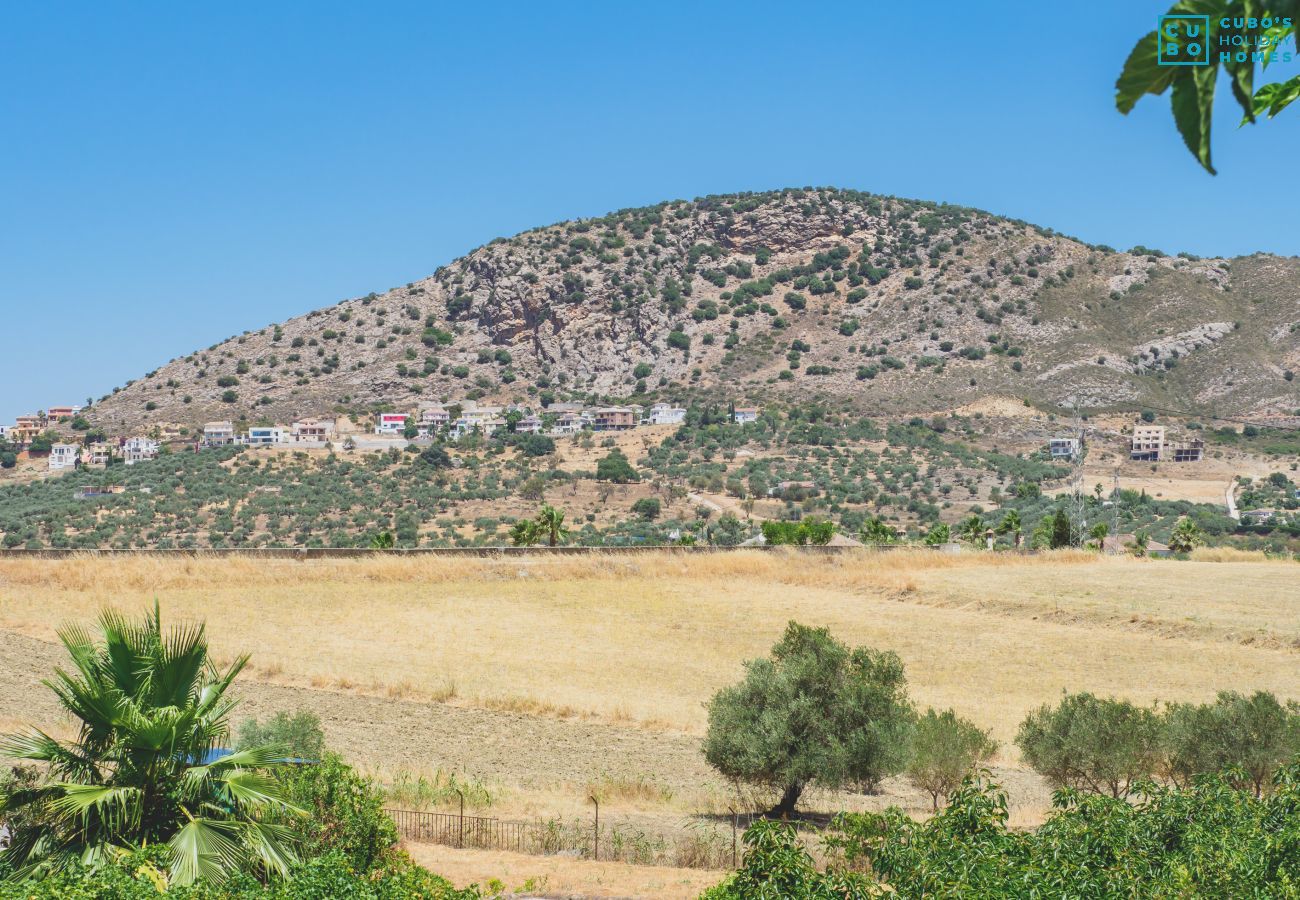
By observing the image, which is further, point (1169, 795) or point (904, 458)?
point (904, 458)

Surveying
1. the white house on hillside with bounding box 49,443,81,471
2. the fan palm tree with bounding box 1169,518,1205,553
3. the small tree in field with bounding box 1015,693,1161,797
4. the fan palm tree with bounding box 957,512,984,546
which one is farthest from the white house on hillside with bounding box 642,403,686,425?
the small tree in field with bounding box 1015,693,1161,797

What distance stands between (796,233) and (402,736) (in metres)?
137

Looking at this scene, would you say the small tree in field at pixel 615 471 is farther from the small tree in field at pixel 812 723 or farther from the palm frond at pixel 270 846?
the palm frond at pixel 270 846

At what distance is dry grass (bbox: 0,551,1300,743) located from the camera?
109 feet

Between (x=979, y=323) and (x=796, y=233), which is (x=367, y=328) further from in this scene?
(x=979, y=323)

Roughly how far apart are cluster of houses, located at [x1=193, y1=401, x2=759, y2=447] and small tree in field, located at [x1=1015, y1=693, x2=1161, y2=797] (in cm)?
9015

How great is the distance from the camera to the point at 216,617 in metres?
41.4

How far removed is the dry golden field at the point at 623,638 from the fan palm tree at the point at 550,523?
27.1 ft

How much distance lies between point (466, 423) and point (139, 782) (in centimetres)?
10709

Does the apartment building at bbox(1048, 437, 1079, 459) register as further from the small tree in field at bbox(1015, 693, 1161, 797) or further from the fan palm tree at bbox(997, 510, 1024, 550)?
the small tree in field at bbox(1015, 693, 1161, 797)

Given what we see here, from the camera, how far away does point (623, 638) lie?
4122cm

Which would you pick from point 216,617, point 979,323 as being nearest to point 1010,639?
point 216,617

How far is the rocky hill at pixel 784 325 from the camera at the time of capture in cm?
11856

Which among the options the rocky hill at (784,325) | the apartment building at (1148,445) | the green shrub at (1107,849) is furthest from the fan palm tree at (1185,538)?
the green shrub at (1107,849)
